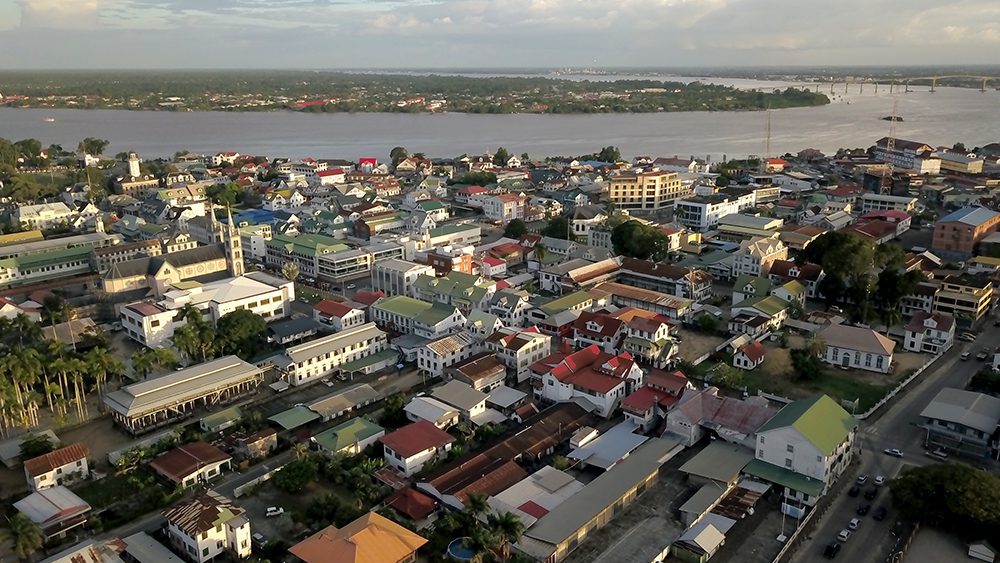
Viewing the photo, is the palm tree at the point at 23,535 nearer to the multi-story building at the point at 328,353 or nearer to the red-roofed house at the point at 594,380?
the multi-story building at the point at 328,353

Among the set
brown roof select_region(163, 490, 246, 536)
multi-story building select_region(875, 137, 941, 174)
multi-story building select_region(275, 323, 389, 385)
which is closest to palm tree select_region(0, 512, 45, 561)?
brown roof select_region(163, 490, 246, 536)

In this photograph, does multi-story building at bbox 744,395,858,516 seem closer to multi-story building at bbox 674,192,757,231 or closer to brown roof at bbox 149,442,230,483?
brown roof at bbox 149,442,230,483

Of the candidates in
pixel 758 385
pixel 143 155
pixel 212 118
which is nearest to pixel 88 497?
pixel 758 385

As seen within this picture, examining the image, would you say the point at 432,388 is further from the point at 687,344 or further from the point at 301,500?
the point at 687,344

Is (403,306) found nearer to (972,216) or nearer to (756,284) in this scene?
(756,284)

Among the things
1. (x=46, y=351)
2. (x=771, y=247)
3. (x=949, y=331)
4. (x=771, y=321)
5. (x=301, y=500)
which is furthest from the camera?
(x=771, y=247)

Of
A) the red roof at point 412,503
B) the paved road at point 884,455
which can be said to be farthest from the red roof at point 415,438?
the paved road at point 884,455
